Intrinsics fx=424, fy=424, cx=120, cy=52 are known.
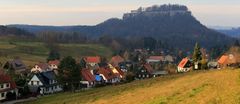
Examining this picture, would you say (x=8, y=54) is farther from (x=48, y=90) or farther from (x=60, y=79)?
(x=60, y=79)

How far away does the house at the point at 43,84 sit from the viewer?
290 ft

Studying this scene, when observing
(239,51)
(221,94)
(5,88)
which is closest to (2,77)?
(5,88)

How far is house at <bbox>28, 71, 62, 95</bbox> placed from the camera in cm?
8847

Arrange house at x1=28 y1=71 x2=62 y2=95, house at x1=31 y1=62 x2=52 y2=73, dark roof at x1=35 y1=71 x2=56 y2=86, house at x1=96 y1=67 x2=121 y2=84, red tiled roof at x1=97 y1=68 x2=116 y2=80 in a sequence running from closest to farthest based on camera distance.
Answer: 1. house at x1=28 y1=71 x2=62 y2=95
2. dark roof at x1=35 y1=71 x2=56 y2=86
3. house at x1=96 y1=67 x2=121 y2=84
4. red tiled roof at x1=97 y1=68 x2=116 y2=80
5. house at x1=31 y1=62 x2=52 y2=73

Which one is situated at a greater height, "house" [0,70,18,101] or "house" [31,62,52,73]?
"house" [31,62,52,73]

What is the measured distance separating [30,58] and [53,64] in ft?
124

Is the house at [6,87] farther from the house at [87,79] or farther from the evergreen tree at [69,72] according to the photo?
the house at [87,79]

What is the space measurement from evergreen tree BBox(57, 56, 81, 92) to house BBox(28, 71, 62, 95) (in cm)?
1515

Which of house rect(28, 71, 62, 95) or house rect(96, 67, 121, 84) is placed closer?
house rect(28, 71, 62, 95)

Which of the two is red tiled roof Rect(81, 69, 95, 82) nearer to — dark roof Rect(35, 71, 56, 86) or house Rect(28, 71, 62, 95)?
dark roof Rect(35, 71, 56, 86)

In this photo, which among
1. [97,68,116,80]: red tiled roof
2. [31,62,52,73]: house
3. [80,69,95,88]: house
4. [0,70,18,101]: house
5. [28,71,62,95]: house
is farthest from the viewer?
[31,62,52,73]: house

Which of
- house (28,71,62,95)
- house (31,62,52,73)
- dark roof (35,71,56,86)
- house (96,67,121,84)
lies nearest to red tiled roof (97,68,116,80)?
house (96,67,121,84)

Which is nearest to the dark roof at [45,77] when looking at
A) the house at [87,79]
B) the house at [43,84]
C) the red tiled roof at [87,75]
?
the house at [43,84]

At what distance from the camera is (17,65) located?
446 ft
